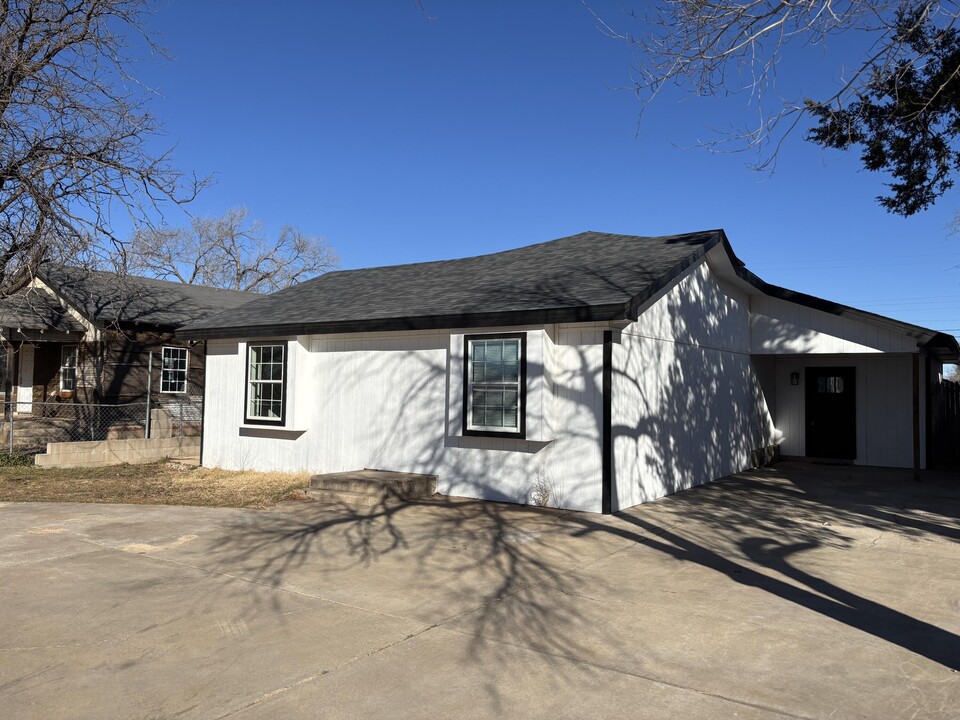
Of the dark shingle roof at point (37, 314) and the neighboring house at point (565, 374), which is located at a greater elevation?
the dark shingle roof at point (37, 314)

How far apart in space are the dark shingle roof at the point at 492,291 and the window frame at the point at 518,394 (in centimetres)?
24

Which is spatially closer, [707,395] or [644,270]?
[644,270]

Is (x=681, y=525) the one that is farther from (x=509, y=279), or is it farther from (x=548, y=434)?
(x=509, y=279)

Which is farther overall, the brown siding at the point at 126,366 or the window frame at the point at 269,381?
the brown siding at the point at 126,366

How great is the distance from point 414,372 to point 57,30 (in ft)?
28.1

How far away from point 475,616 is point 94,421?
18.8 meters

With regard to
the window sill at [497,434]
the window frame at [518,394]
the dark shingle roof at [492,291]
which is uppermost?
the dark shingle roof at [492,291]

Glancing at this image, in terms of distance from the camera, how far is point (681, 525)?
8914 millimetres

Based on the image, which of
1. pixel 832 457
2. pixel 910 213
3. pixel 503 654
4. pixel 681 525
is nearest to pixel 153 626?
pixel 503 654

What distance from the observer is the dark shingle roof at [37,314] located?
1908cm

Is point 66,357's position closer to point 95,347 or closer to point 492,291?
point 95,347

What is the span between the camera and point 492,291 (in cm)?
1130

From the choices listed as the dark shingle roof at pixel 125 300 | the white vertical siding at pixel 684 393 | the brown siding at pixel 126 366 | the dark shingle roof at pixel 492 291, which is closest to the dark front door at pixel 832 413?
the white vertical siding at pixel 684 393

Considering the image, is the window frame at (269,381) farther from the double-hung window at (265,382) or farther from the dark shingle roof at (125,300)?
the dark shingle roof at (125,300)
